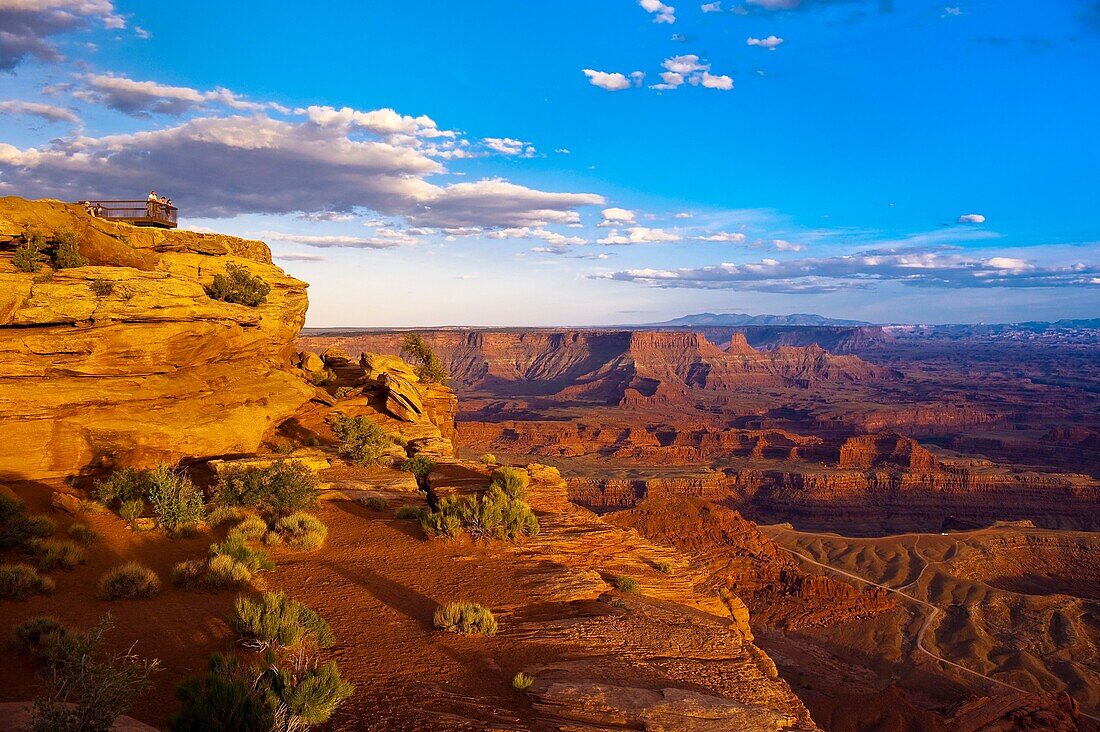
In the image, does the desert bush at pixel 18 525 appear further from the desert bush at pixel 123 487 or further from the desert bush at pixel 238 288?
the desert bush at pixel 238 288

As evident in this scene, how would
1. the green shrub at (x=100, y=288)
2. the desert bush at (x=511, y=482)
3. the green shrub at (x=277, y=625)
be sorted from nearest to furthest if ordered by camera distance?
the green shrub at (x=277, y=625) → the green shrub at (x=100, y=288) → the desert bush at (x=511, y=482)

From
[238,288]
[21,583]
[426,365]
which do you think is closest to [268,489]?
[21,583]

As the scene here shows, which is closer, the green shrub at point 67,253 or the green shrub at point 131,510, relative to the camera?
the green shrub at point 131,510

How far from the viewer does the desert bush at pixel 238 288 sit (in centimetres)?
1964

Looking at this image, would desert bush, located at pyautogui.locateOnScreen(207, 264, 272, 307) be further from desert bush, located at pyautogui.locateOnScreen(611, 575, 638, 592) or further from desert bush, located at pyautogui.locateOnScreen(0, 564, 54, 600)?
desert bush, located at pyautogui.locateOnScreen(611, 575, 638, 592)

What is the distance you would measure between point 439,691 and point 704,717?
3576 mm

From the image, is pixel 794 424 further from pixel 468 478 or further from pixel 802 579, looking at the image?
pixel 468 478

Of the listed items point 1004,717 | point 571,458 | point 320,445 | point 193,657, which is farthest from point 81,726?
point 571,458

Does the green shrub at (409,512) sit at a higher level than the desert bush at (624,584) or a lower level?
higher

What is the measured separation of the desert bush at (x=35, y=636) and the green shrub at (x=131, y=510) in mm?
6649

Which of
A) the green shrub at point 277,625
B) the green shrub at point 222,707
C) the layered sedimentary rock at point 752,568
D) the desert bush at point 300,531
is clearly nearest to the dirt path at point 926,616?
the layered sedimentary rock at point 752,568

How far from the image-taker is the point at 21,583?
30.7 feet

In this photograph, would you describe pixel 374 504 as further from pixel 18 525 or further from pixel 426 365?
pixel 426 365

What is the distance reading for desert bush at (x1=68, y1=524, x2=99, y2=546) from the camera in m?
12.3
